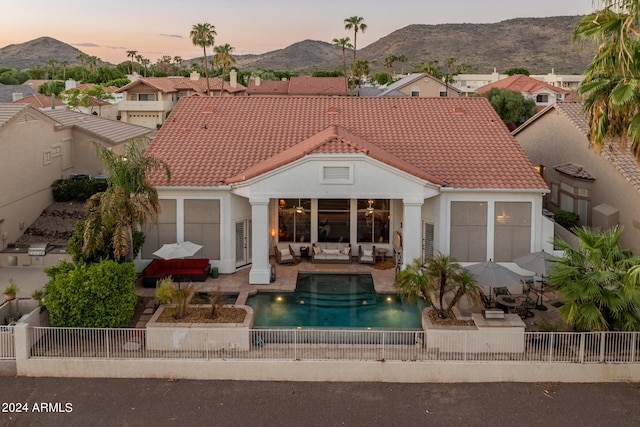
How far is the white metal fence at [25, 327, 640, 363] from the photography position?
51.9 ft

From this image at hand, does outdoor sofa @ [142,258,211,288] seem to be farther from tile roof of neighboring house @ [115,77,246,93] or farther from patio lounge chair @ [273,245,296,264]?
tile roof of neighboring house @ [115,77,246,93]

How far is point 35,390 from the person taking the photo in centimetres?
1514

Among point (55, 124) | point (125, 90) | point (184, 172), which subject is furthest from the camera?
point (125, 90)

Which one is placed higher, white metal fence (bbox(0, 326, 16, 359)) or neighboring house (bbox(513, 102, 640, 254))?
neighboring house (bbox(513, 102, 640, 254))

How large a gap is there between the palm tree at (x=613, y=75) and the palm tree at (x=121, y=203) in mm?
13423

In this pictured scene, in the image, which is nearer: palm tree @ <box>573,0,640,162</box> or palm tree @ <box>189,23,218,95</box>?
palm tree @ <box>573,0,640,162</box>

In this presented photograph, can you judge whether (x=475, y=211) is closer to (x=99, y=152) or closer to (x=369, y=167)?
(x=369, y=167)

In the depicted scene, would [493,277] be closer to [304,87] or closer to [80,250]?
[80,250]

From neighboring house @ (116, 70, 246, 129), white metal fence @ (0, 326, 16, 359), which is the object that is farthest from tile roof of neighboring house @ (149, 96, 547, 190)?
neighboring house @ (116, 70, 246, 129)

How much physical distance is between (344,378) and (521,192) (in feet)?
37.7

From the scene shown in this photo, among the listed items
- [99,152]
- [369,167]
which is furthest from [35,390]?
[369,167]

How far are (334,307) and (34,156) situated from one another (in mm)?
19422

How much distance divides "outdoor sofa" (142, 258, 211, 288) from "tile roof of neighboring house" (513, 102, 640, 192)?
14484 millimetres

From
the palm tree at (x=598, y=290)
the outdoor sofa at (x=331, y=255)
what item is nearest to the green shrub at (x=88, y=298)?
the outdoor sofa at (x=331, y=255)
